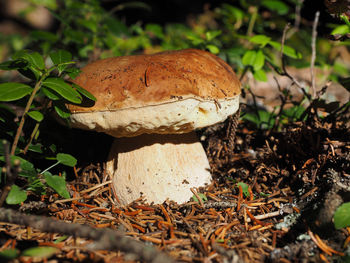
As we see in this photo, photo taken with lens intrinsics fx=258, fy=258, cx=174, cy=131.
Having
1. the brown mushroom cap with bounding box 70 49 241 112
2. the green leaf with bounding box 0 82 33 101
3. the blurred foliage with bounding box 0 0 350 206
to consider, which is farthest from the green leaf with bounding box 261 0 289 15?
the green leaf with bounding box 0 82 33 101

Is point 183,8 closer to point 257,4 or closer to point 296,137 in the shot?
point 257,4

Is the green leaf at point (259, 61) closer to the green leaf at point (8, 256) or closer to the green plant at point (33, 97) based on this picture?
the green plant at point (33, 97)

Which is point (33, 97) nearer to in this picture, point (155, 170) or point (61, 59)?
point (61, 59)

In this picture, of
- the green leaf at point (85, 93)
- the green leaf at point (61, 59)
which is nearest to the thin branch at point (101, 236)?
the green leaf at point (85, 93)

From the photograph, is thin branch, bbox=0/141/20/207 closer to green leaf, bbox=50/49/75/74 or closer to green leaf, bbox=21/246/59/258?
green leaf, bbox=21/246/59/258

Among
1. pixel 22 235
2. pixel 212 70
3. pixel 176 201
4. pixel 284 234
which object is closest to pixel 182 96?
pixel 212 70

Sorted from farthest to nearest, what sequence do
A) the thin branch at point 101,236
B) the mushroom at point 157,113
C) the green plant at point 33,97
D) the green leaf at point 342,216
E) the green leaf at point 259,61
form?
the green leaf at point 259,61 < the mushroom at point 157,113 < the green plant at point 33,97 < the green leaf at point 342,216 < the thin branch at point 101,236
